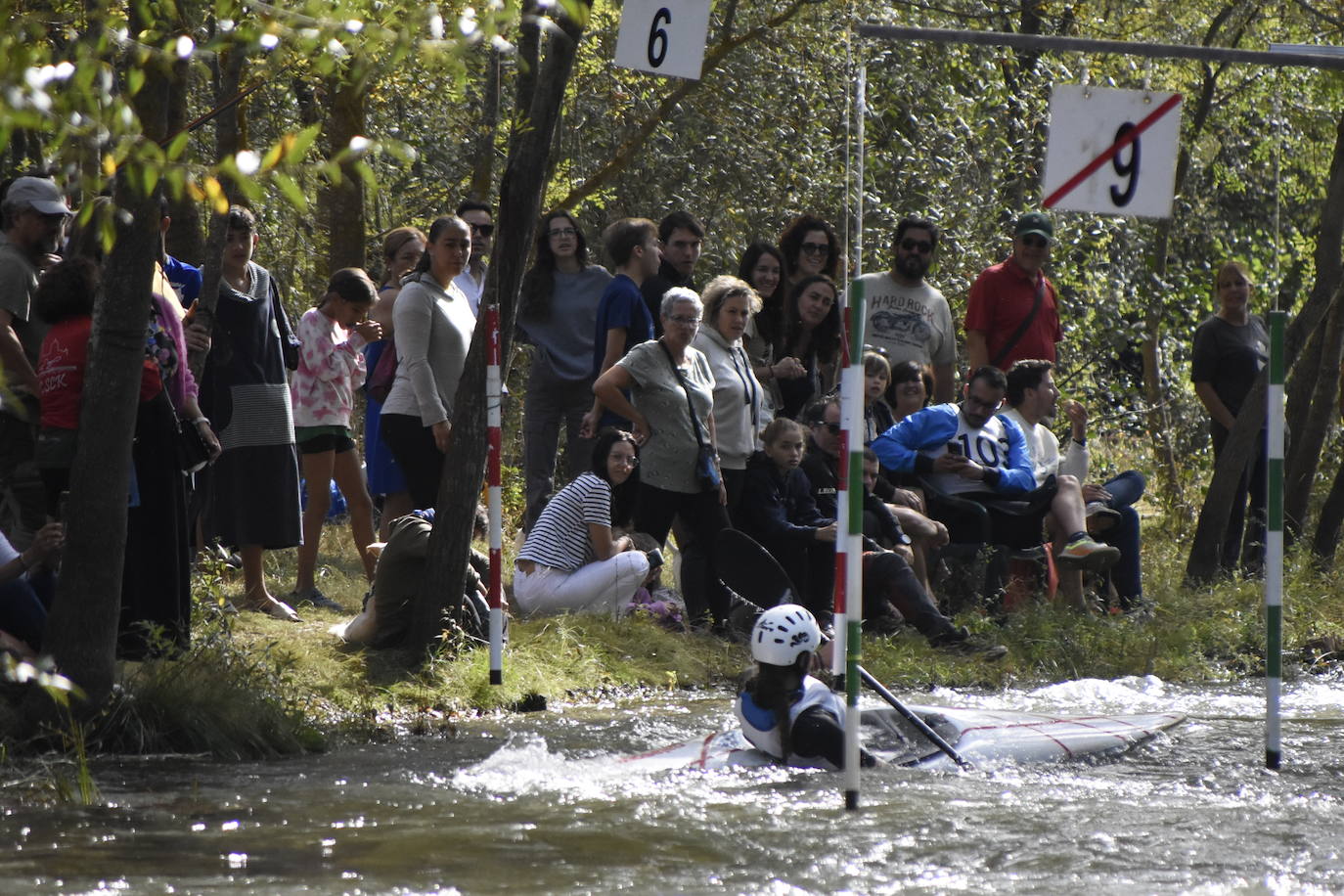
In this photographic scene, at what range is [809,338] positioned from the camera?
37.9ft

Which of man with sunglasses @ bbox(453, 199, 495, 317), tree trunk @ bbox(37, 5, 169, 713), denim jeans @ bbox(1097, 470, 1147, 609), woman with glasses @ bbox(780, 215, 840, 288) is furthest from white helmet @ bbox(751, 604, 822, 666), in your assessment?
denim jeans @ bbox(1097, 470, 1147, 609)

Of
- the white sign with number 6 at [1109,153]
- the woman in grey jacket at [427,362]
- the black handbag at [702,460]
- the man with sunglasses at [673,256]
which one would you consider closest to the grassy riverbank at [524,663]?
the black handbag at [702,460]

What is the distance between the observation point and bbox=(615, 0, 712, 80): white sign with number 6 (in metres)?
9.58

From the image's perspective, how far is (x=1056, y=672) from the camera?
10289 mm

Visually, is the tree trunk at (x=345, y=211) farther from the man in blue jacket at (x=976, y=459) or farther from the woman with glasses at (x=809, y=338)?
the man in blue jacket at (x=976, y=459)

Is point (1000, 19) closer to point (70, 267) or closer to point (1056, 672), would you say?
point (1056, 672)

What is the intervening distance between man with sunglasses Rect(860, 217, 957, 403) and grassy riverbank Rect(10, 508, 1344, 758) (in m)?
1.83

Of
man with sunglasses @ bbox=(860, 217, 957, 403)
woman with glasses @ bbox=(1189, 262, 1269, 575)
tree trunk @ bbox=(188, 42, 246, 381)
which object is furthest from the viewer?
woman with glasses @ bbox=(1189, 262, 1269, 575)

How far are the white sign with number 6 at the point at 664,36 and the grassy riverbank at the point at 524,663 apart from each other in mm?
2897

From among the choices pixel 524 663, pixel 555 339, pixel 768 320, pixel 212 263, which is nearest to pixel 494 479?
pixel 524 663

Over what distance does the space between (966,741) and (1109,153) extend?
142 inches

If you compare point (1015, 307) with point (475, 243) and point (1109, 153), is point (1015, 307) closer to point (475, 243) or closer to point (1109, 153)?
point (1109, 153)

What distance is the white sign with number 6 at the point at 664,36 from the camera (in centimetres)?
958

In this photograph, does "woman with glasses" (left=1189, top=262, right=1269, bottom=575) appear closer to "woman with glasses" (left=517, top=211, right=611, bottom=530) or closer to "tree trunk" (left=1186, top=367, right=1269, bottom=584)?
"tree trunk" (left=1186, top=367, right=1269, bottom=584)
